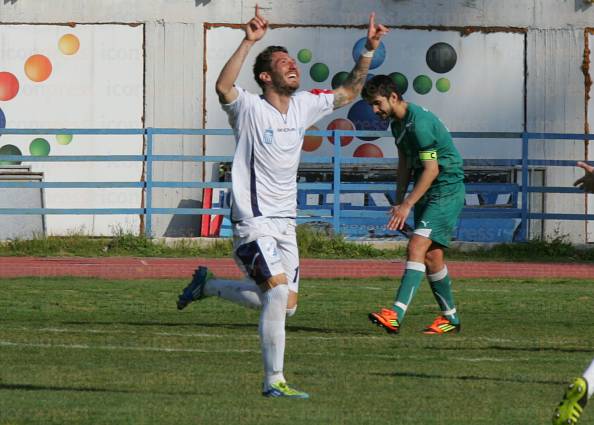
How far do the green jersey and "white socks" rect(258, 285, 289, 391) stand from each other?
11.5 ft

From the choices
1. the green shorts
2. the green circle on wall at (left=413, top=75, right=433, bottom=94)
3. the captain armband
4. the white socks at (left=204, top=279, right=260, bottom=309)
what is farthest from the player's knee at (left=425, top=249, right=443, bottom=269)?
the green circle on wall at (left=413, top=75, right=433, bottom=94)

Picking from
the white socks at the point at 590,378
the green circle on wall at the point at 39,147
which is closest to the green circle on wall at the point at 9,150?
the green circle on wall at the point at 39,147

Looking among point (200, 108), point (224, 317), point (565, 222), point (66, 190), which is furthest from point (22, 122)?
point (224, 317)

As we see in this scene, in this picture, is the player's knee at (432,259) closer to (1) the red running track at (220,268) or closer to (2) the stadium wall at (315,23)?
(1) the red running track at (220,268)

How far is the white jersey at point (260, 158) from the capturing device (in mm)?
8094

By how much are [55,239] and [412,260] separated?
11758 mm

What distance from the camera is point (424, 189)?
11.1 metres

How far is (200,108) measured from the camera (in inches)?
1037

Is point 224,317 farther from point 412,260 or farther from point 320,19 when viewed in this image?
point 320,19

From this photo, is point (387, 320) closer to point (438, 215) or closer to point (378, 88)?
point (438, 215)

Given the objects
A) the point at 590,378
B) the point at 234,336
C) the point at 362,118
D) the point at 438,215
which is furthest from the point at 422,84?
the point at 590,378

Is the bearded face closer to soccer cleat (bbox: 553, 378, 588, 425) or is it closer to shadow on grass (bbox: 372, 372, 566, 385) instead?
shadow on grass (bbox: 372, 372, 566, 385)

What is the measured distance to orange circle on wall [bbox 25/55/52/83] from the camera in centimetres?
2614

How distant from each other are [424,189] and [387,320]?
3.53 ft
